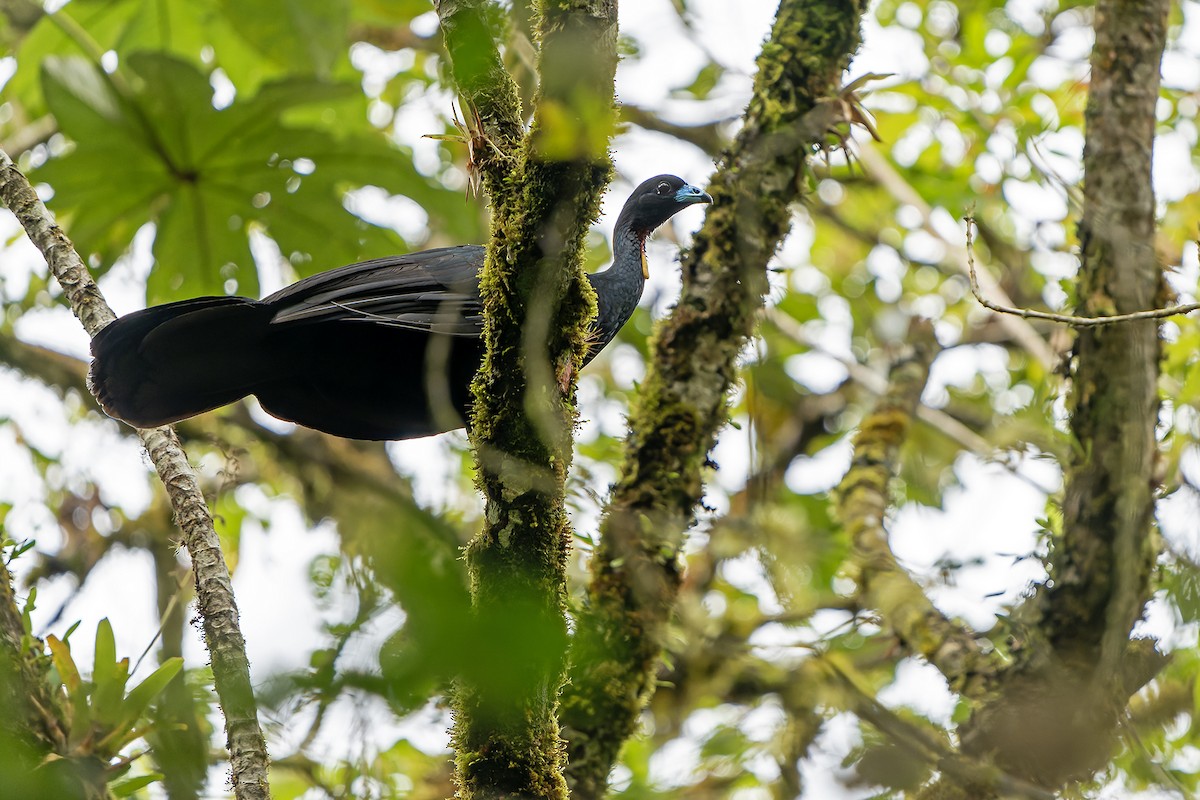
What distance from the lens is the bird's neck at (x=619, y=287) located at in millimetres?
4281

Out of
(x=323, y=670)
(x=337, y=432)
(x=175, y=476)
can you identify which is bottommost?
(x=323, y=670)

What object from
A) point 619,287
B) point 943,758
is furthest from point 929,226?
point 943,758

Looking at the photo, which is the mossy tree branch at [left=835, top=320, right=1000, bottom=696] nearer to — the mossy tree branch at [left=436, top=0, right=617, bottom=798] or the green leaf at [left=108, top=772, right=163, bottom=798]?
the mossy tree branch at [left=436, top=0, right=617, bottom=798]

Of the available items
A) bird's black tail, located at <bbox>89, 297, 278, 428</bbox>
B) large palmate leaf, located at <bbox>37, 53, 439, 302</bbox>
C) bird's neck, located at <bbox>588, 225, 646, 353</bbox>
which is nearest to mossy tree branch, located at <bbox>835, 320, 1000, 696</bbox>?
bird's neck, located at <bbox>588, 225, 646, 353</bbox>

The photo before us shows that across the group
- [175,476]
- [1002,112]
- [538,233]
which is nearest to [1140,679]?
[538,233]

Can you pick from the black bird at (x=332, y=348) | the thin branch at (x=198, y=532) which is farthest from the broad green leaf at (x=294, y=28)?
the thin branch at (x=198, y=532)

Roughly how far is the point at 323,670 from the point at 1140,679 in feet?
10.9

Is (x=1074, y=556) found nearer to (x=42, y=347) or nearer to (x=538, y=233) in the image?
(x=538, y=233)

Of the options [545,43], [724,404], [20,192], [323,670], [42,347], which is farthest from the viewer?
[42,347]

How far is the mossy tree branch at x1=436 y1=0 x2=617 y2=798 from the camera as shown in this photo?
2457mm

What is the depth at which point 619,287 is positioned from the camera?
4383mm

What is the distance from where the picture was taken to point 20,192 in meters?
3.16

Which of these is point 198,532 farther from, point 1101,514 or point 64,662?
point 1101,514

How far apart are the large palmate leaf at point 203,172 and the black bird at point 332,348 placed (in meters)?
1.04
